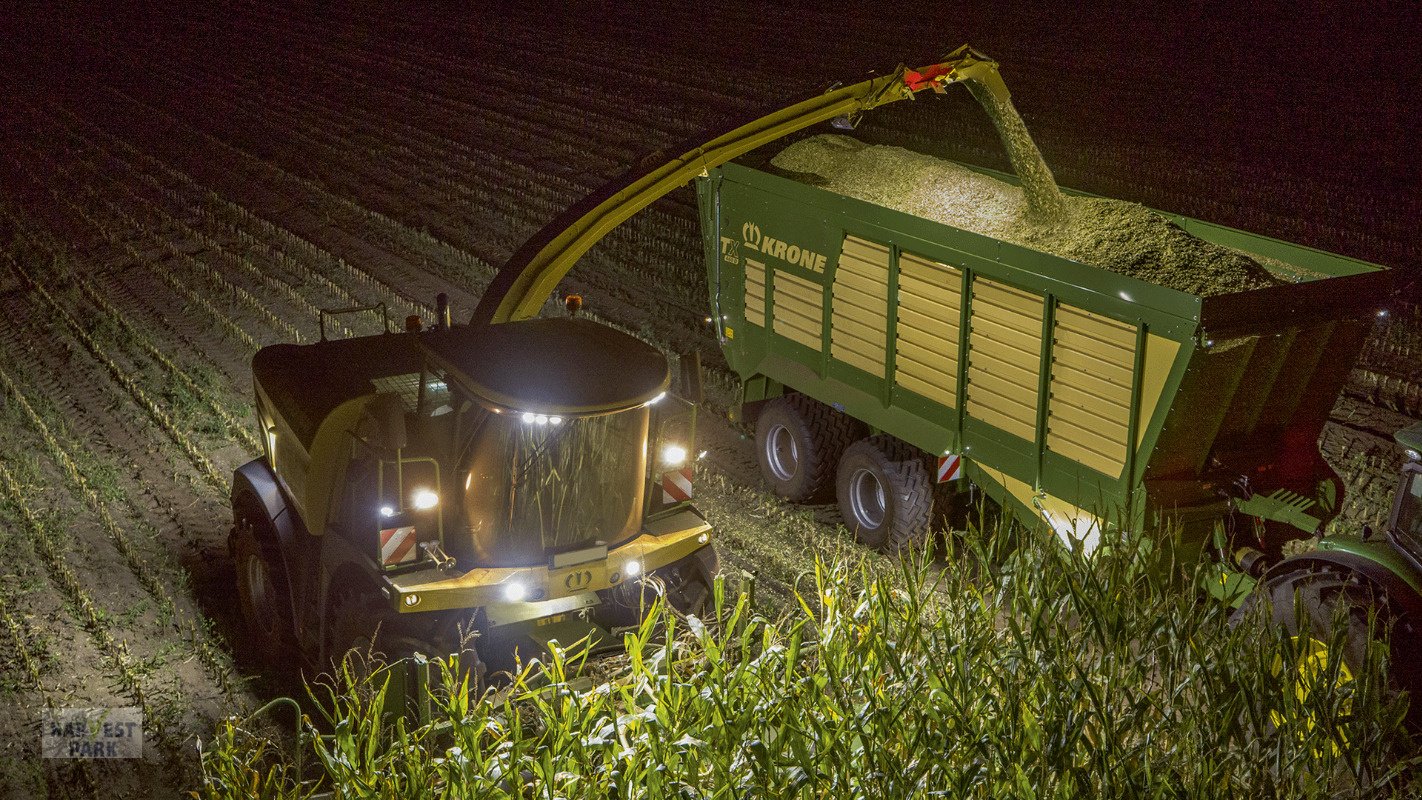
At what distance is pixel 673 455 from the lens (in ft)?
20.0

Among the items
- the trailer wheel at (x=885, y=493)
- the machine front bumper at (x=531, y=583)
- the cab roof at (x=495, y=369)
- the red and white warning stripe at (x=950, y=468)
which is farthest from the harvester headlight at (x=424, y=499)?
the red and white warning stripe at (x=950, y=468)

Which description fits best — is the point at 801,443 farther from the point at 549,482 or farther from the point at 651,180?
the point at 549,482

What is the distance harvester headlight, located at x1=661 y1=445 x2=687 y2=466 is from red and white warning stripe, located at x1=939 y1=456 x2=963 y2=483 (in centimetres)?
207

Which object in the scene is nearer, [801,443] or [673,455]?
[673,455]

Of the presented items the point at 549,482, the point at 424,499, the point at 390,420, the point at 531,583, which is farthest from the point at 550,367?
the point at 531,583

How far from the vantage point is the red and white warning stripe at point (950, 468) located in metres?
7.64

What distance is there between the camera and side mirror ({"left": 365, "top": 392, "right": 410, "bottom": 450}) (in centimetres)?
536

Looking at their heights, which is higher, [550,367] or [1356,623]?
[550,367]

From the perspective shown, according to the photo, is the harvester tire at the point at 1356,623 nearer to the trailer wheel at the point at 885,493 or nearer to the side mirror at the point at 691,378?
the side mirror at the point at 691,378

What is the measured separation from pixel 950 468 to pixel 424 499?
3.17 m

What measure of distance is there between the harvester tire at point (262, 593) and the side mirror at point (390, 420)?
160 centimetres

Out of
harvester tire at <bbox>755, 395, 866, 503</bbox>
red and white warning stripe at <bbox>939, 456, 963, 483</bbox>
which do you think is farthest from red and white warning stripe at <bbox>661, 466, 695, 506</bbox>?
harvester tire at <bbox>755, 395, 866, 503</bbox>

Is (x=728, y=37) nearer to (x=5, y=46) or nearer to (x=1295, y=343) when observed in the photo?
(x=5, y=46)

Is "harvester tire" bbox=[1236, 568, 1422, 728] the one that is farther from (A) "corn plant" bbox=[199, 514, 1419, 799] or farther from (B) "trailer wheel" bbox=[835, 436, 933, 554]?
(B) "trailer wheel" bbox=[835, 436, 933, 554]
